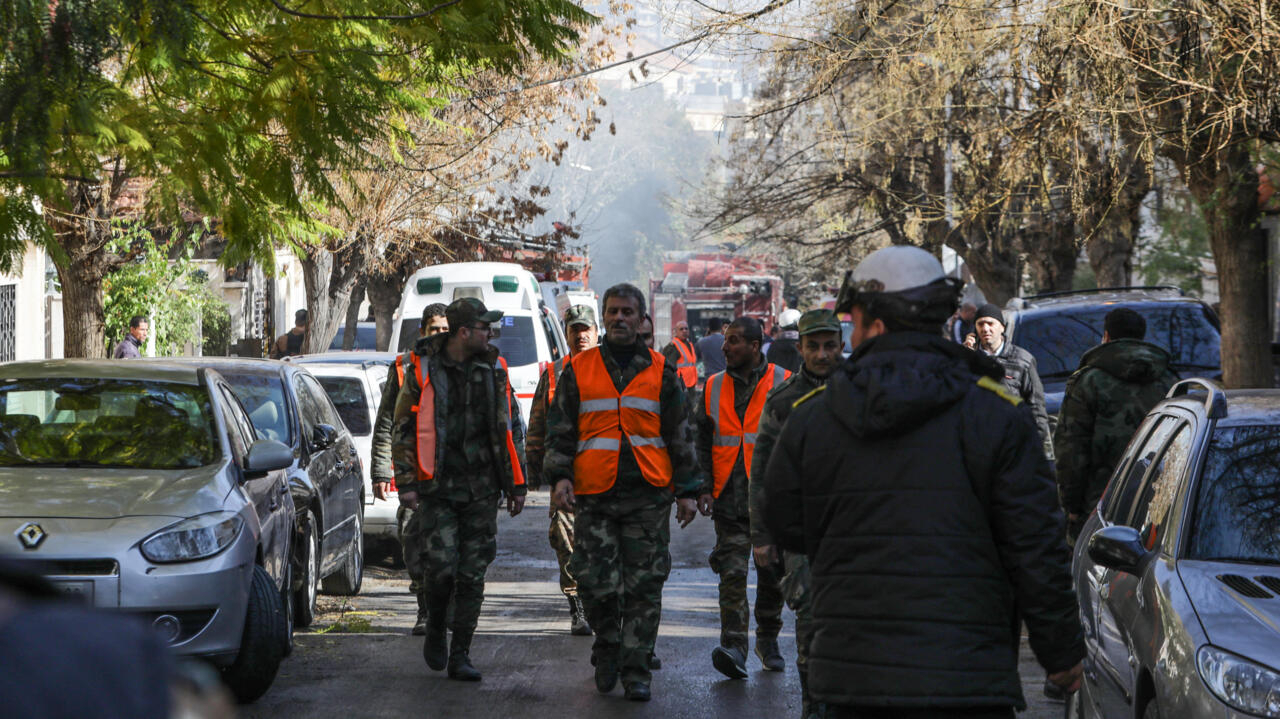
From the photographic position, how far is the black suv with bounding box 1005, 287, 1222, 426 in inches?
512

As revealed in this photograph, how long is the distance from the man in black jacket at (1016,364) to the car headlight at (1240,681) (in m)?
4.56

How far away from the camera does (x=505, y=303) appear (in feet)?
61.1

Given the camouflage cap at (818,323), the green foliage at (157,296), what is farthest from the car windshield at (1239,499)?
the green foliage at (157,296)

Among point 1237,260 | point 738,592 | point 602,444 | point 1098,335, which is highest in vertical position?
point 1237,260

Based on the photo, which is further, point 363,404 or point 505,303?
point 505,303

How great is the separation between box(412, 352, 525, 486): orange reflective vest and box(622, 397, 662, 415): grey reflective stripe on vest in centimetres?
78

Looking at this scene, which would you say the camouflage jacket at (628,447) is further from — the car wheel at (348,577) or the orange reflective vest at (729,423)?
the car wheel at (348,577)

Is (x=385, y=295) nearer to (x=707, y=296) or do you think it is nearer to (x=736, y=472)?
(x=707, y=296)

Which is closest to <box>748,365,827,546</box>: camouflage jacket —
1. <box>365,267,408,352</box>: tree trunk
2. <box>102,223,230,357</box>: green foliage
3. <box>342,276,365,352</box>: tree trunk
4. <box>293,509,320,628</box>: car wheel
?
<box>293,509,320,628</box>: car wheel

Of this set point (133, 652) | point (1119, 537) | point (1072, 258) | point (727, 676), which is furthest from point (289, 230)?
point (1072, 258)

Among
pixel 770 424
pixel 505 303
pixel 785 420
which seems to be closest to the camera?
pixel 785 420

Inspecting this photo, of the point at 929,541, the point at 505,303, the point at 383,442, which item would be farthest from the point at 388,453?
the point at 505,303

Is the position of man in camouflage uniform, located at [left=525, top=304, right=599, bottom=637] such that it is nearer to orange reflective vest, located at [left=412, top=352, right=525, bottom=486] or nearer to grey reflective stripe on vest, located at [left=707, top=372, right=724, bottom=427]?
orange reflective vest, located at [left=412, top=352, right=525, bottom=486]

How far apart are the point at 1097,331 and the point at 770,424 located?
7.48m
